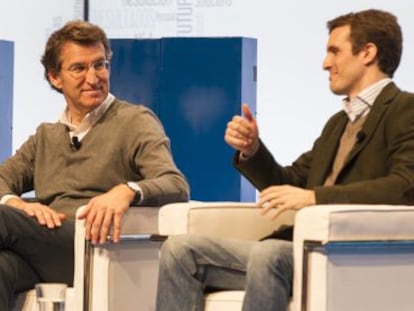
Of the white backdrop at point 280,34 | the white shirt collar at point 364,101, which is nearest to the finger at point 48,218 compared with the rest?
the white shirt collar at point 364,101

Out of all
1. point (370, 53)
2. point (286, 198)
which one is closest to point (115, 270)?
point (286, 198)

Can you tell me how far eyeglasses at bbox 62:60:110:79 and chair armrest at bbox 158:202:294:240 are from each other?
637 mm

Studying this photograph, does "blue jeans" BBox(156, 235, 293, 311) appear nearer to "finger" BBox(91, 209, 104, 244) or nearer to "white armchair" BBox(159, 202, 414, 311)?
"white armchair" BBox(159, 202, 414, 311)

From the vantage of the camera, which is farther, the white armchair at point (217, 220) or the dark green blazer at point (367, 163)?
the white armchair at point (217, 220)

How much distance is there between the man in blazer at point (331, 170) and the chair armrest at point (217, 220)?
7 cm

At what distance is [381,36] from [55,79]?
1176 mm

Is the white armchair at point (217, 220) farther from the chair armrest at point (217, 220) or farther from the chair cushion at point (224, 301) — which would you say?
the chair cushion at point (224, 301)

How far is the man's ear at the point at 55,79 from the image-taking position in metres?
4.35

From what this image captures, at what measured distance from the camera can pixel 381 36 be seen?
3830mm

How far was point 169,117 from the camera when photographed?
6.91 metres

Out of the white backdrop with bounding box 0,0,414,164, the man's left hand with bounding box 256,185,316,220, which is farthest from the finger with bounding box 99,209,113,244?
the white backdrop with bounding box 0,0,414,164

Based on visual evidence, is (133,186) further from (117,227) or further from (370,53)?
(370,53)

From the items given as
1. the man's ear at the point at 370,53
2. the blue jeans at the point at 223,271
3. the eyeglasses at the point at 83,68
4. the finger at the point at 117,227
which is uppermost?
the man's ear at the point at 370,53

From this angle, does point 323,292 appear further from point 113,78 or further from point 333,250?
point 113,78
